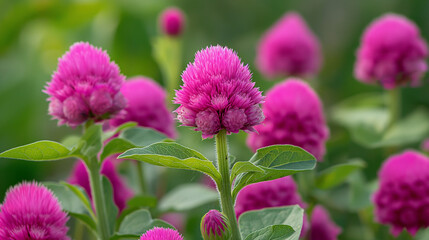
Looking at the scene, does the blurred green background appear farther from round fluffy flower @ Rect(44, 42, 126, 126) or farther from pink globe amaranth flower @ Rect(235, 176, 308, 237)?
round fluffy flower @ Rect(44, 42, 126, 126)

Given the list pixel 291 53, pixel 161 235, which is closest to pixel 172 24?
pixel 291 53

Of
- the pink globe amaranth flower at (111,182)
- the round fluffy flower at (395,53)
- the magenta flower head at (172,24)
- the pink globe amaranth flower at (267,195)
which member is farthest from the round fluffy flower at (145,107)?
the round fluffy flower at (395,53)

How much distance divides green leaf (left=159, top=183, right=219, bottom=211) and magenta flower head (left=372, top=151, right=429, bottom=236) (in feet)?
0.81

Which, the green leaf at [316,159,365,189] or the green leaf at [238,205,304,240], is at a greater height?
the green leaf at [316,159,365,189]

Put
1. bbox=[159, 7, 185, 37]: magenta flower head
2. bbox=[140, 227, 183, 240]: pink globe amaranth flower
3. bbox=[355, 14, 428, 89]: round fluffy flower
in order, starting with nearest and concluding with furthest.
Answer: bbox=[140, 227, 183, 240]: pink globe amaranth flower, bbox=[355, 14, 428, 89]: round fluffy flower, bbox=[159, 7, 185, 37]: magenta flower head

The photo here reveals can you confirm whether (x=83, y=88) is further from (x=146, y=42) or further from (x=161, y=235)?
(x=146, y=42)

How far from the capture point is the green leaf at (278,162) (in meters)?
0.55

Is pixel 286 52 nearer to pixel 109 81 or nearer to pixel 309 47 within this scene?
pixel 309 47

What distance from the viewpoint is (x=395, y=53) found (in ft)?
3.64

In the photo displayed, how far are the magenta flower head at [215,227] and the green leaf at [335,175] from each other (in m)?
0.40

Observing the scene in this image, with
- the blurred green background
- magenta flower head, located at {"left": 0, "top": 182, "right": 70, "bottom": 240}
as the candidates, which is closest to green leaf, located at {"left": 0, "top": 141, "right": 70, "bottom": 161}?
magenta flower head, located at {"left": 0, "top": 182, "right": 70, "bottom": 240}

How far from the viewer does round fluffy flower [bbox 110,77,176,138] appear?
0.87 meters

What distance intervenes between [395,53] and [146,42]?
81cm

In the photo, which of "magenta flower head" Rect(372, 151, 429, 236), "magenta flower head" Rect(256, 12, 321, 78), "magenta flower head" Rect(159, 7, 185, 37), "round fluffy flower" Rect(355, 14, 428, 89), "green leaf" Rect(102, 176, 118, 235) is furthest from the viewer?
"magenta flower head" Rect(256, 12, 321, 78)
